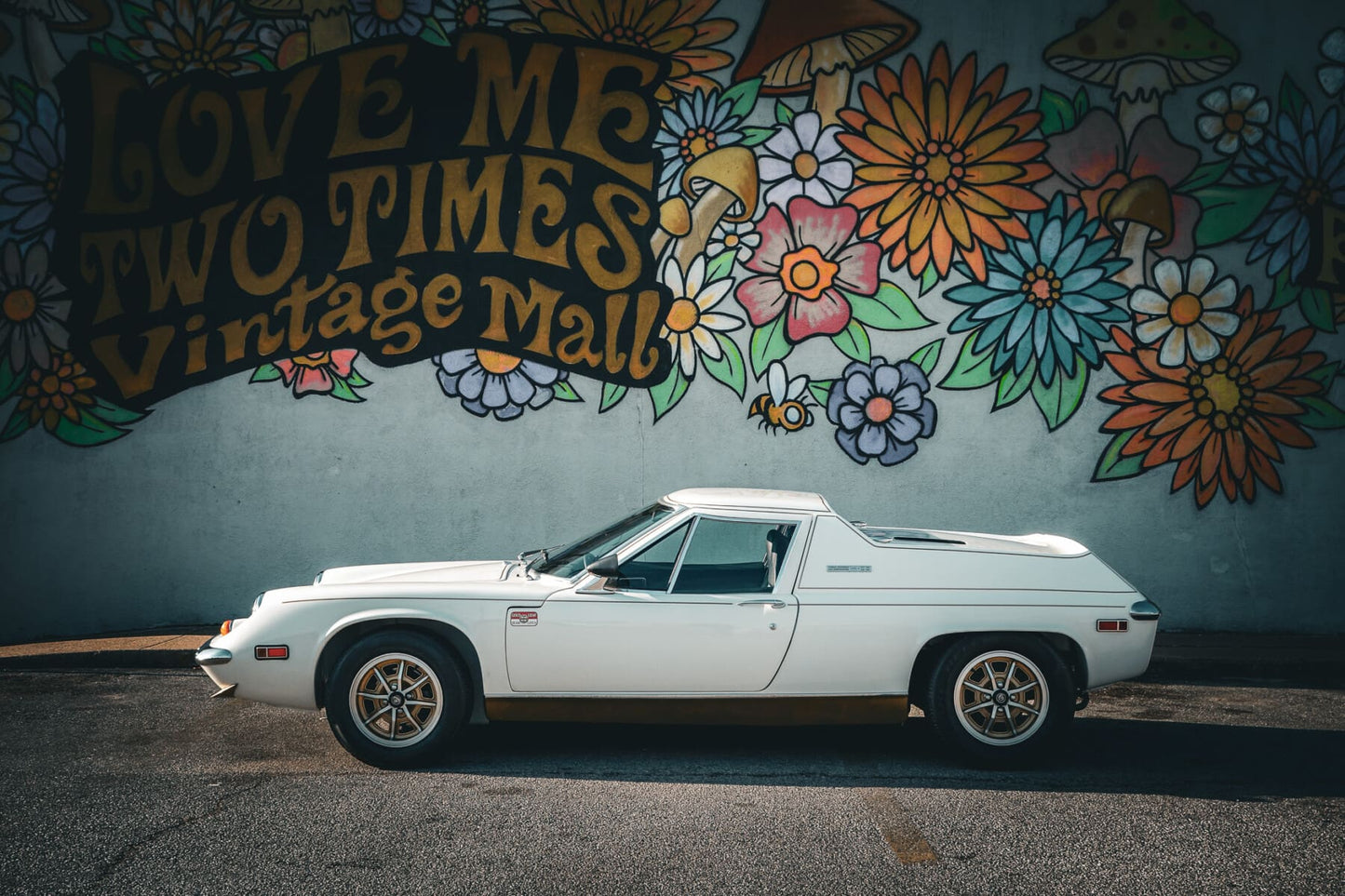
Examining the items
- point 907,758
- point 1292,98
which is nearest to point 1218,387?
point 1292,98

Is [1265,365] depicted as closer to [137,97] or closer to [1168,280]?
[1168,280]

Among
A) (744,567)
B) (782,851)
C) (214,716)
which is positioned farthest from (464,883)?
(214,716)

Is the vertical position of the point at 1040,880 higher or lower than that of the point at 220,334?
lower

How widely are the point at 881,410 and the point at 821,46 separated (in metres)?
3.08

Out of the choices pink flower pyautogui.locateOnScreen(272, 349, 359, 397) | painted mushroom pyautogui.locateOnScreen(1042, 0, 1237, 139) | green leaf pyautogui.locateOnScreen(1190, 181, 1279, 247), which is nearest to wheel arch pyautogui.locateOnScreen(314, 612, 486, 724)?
pink flower pyautogui.locateOnScreen(272, 349, 359, 397)

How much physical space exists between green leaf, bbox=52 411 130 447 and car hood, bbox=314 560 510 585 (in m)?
3.92

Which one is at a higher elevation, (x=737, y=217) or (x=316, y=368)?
(x=737, y=217)

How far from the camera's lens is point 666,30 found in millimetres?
8398

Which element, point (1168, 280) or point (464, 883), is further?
point (1168, 280)

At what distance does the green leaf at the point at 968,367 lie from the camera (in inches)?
330

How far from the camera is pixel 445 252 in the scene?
329 inches

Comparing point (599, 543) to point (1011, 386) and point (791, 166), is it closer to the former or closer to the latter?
point (791, 166)

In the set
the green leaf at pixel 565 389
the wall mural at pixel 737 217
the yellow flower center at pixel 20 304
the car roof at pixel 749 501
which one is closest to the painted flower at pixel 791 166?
the wall mural at pixel 737 217

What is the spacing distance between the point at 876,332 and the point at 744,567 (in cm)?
367
